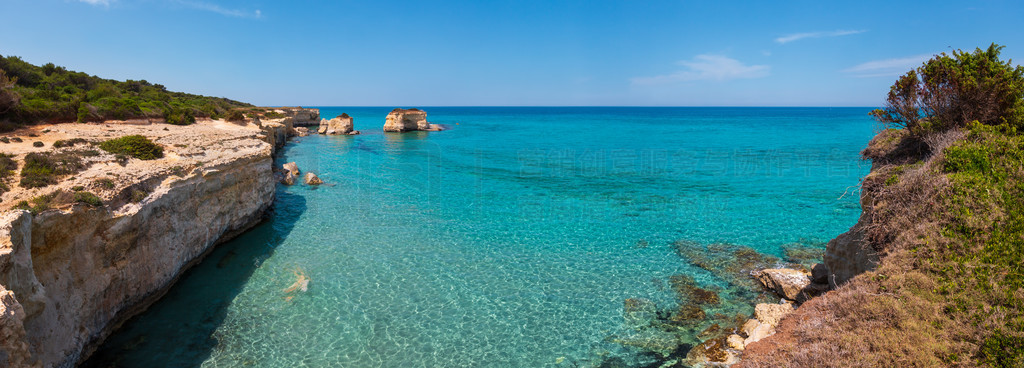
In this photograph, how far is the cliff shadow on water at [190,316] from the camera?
33.3 ft

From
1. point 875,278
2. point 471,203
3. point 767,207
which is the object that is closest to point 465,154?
point 471,203

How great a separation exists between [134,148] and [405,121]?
6014 centimetres

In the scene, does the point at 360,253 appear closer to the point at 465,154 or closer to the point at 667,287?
the point at 667,287

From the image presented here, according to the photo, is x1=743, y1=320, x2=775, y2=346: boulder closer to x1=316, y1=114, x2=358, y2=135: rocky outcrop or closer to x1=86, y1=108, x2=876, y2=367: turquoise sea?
x1=86, y1=108, x2=876, y2=367: turquoise sea

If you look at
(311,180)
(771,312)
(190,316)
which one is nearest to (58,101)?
(311,180)

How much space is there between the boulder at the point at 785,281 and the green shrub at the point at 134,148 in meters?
21.0

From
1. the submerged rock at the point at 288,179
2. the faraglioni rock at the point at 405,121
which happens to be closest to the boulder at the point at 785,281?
the submerged rock at the point at 288,179

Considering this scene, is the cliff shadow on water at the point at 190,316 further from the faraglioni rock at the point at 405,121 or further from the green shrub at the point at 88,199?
the faraglioni rock at the point at 405,121

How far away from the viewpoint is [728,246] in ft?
57.3

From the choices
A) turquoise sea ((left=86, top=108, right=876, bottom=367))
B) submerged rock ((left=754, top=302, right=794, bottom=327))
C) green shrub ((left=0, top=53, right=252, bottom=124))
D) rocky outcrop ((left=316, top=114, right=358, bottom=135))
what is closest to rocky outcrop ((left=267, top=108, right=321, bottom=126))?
rocky outcrop ((left=316, top=114, right=358, bottom=135))

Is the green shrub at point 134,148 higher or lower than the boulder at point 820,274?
higher

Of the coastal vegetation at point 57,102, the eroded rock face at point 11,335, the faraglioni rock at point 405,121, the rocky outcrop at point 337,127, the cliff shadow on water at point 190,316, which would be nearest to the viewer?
the eroded rock face at point 11,335

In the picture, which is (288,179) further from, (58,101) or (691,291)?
(691,291)

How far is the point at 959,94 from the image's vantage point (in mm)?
10688
